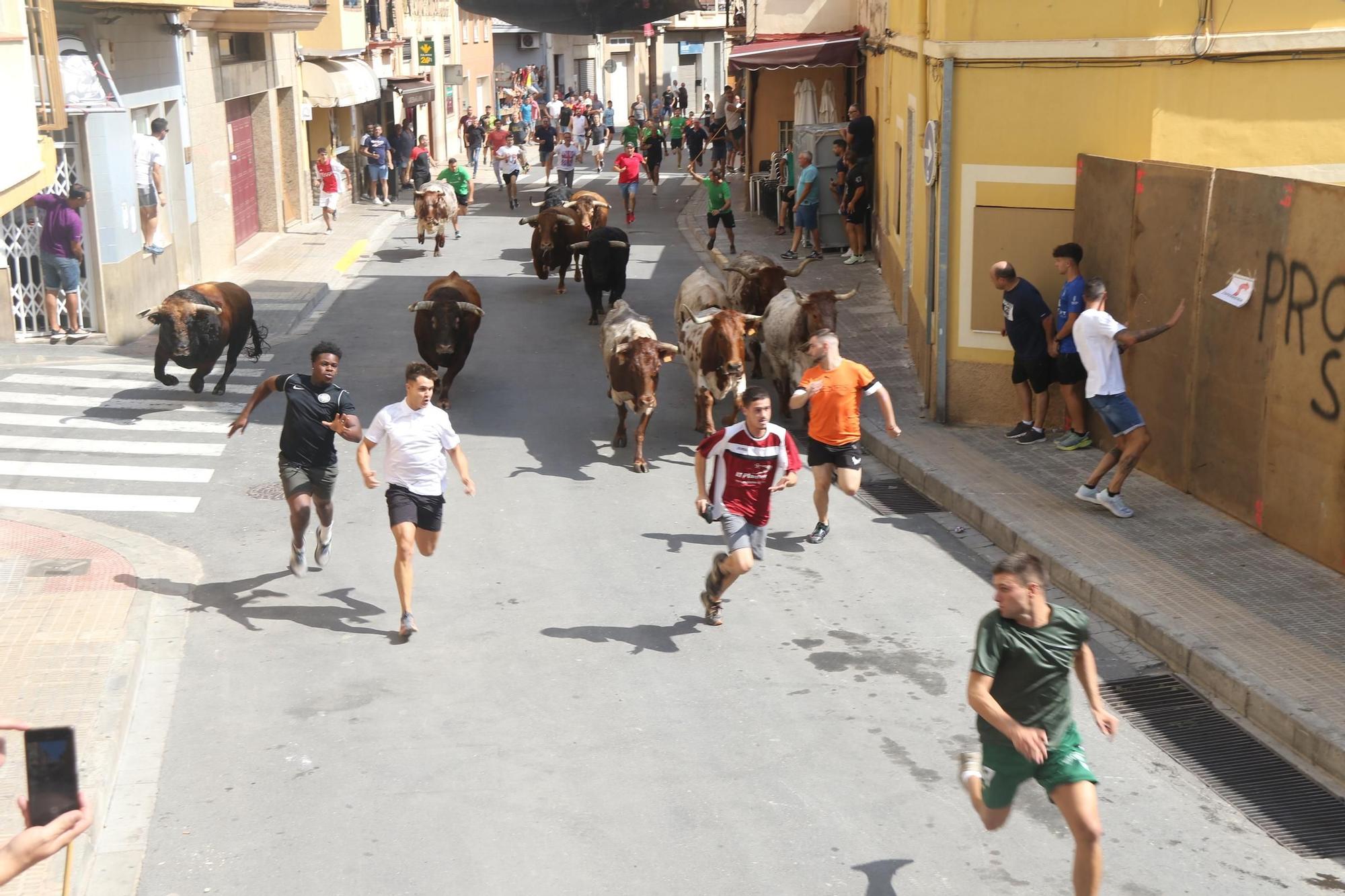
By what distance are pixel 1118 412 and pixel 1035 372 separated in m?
2.24

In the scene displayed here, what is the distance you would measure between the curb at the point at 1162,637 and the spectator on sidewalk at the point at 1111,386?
2.56 ft

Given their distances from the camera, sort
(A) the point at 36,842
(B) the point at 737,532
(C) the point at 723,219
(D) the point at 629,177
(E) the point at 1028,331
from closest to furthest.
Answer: (A) the point at 36,842
(B) the point at 737,532
(E) the point at 1028,331
(C) the point at 723,219
(D) the point at 629,177

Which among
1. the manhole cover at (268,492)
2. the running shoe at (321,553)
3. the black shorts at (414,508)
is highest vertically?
the black shorts at (414,508)

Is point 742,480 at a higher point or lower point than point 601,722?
higher

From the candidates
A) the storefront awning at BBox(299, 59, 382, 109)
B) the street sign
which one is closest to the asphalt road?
the street sign

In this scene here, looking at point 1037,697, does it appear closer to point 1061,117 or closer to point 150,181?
point 1061,117

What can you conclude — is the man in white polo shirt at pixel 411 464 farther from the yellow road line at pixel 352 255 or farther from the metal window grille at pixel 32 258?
the yellow road line at pixel 352 255

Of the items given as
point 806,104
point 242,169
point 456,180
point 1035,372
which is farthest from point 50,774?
point 806,104

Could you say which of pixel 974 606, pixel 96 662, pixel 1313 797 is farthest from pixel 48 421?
pixel 1313 797

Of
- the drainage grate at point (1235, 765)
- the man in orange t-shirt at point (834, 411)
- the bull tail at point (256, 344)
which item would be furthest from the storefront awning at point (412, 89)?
the drainage grate at point (1235, 765)

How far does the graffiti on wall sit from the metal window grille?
14.2 metres

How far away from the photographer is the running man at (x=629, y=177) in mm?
31938

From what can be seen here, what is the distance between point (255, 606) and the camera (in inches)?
408

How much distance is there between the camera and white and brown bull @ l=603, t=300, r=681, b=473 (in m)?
14.0
